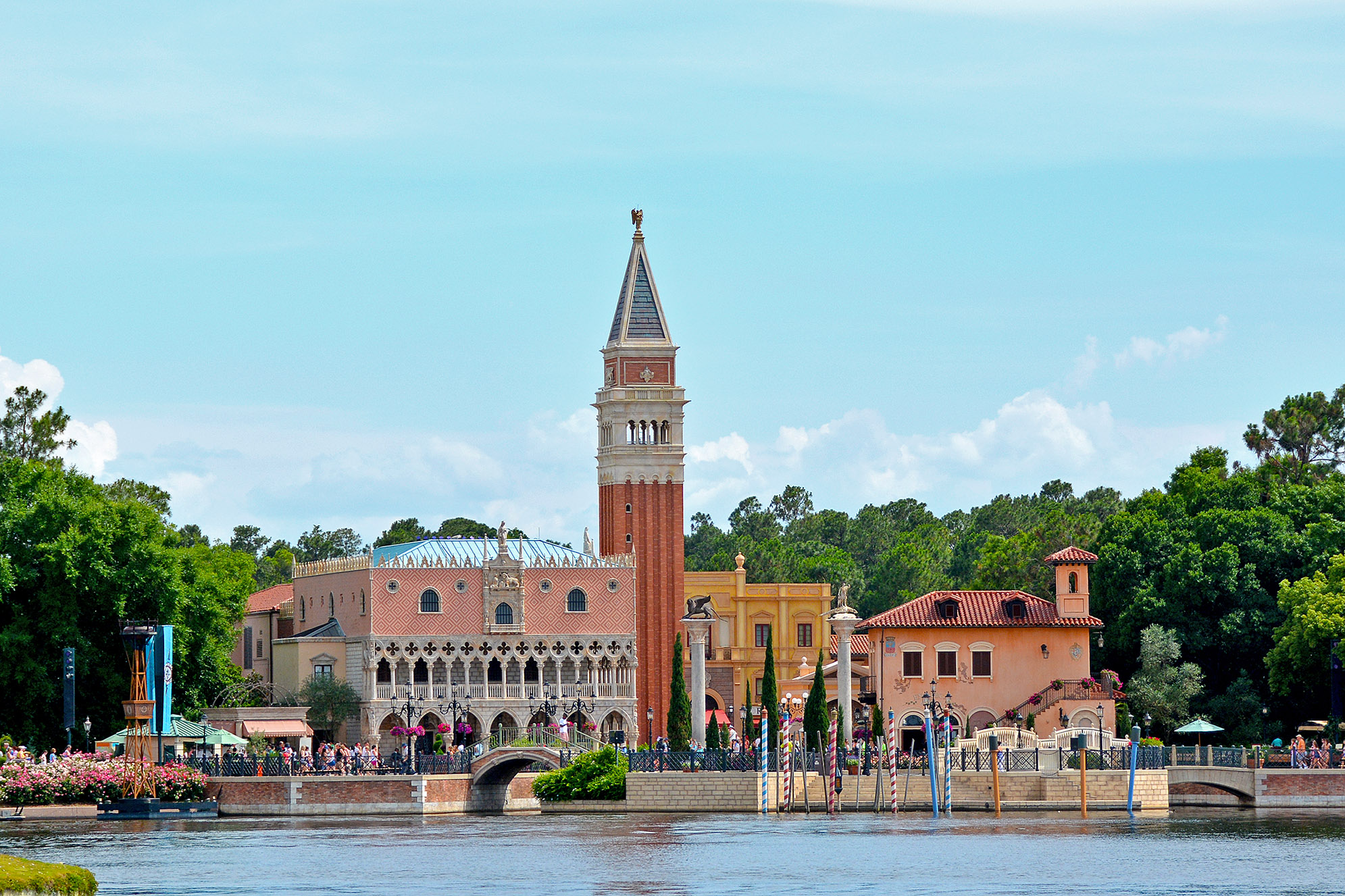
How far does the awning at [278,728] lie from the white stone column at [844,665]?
68.2ft

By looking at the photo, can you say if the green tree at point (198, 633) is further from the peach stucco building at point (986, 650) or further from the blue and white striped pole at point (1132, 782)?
the blue and white striped pole at point (1132, 782)

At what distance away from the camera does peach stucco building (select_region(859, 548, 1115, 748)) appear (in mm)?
95812

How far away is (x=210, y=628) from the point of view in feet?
293

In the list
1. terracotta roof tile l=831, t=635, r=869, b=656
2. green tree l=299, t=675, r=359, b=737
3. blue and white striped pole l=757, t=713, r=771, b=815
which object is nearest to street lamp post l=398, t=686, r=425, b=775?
green tree l=299, t=675, r=359, b=737

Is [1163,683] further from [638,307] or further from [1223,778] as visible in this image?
[638,307]

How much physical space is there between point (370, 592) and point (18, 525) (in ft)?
56.1

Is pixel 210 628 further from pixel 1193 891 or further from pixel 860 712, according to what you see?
pixel 1193 891

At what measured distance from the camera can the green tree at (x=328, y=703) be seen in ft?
320

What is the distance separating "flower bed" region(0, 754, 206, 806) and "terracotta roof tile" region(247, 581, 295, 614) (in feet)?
103

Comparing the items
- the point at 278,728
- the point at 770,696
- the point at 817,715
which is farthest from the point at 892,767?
the point at 278,728

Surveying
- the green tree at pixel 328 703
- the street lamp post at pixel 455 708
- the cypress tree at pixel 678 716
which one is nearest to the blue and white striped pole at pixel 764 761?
the cypress tree at pixel 678 716

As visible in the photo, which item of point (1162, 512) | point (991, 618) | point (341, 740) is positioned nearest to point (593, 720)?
point (341, 740)

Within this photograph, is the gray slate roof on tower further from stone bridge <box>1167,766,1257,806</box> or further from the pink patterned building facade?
stone bridge <box>1167,766,1257,806</box>

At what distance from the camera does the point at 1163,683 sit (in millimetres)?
92938
